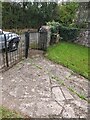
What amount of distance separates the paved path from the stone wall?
6153mm

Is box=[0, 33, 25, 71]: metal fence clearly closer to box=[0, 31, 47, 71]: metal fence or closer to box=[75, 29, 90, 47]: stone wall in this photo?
box=[0, 31, 47, 71]: metal fence

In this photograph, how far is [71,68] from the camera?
7.86 metres

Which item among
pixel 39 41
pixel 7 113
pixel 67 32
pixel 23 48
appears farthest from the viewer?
pixel 67 32

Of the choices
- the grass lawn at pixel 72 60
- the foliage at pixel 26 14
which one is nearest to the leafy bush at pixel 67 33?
the grass lawn at pixel 72 60

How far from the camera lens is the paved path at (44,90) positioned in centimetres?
470

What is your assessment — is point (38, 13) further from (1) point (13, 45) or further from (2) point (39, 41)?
(1) point (13, 45)

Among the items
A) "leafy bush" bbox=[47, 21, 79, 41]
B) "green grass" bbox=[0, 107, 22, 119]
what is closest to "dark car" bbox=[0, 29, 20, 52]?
"green grass" bbox=[0, 107, 22, 119]

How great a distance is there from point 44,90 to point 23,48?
383 centimetres

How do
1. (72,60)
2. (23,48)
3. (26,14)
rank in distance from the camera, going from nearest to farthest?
(72,60) → (23,48) → (26,14)

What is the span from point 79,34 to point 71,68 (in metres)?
7.14

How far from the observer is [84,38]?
14.2 m

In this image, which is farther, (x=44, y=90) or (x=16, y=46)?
(x=16, y=46)

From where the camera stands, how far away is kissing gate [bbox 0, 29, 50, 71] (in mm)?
7141

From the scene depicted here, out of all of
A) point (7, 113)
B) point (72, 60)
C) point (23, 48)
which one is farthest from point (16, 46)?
point (7, 113)
